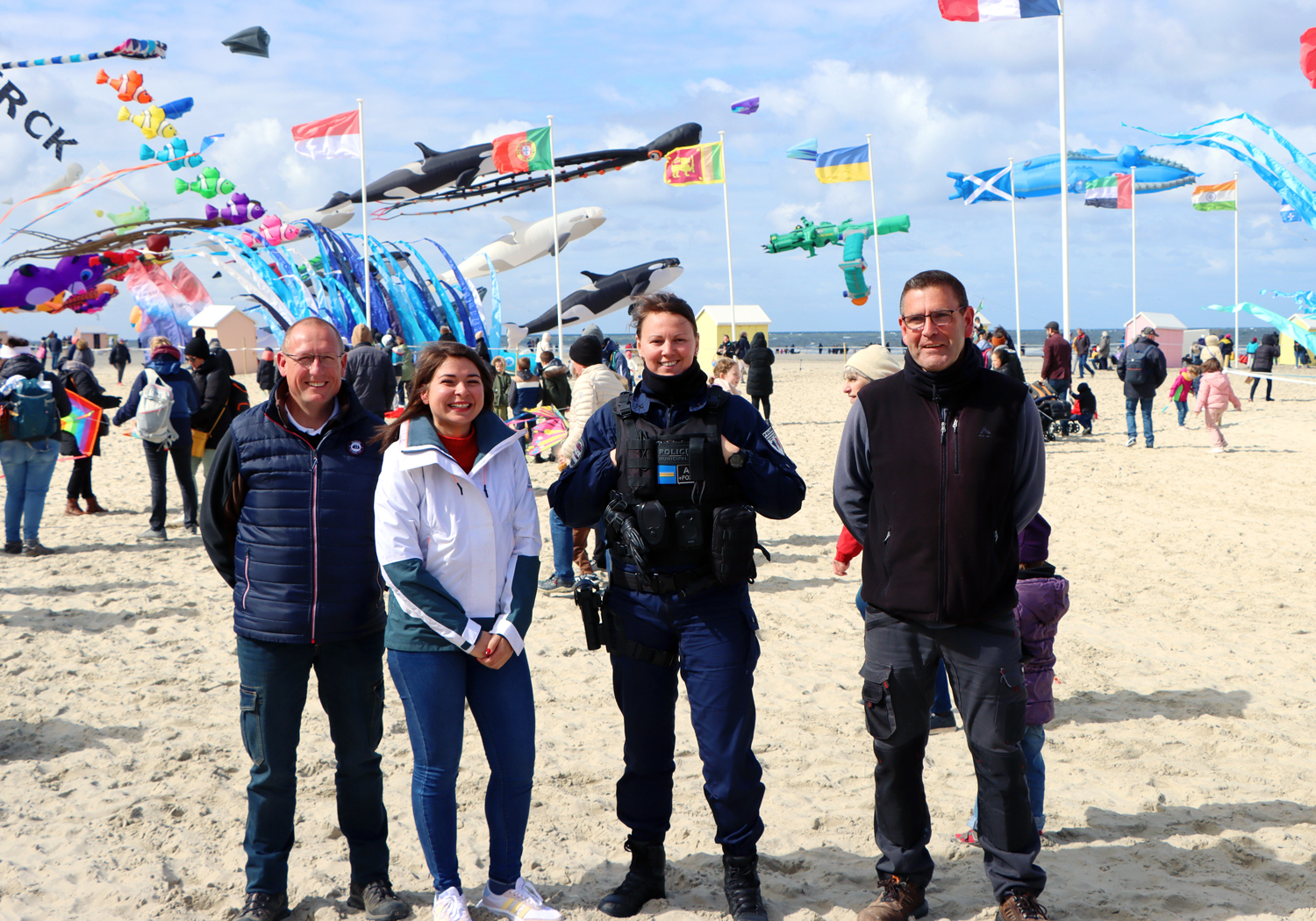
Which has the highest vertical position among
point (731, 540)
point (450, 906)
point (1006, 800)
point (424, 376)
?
point (424, 376)

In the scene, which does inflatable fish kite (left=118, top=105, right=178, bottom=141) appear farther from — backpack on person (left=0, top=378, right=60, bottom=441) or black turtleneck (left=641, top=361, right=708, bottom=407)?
black turtleneck (left=641, top=361, right=708, bottom=407)

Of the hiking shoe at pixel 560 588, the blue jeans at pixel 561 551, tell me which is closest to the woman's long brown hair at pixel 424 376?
the blue jeans at pixel 561 551

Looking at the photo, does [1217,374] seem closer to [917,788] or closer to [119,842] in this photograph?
[917,788]

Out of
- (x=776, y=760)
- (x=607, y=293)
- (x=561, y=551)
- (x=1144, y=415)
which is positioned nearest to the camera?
(x=776, y=760)

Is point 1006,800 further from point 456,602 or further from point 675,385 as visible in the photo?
point 456,602

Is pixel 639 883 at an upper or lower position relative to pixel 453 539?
lower

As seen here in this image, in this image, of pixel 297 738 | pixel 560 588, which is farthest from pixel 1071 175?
pixel 297 738

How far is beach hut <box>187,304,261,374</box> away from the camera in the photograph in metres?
34.8

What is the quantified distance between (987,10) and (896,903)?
15.4 metres

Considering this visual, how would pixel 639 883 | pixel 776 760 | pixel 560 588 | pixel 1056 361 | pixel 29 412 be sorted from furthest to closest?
pixel 1056 361 < pixel 29 412 < pixel 560 588 < pixel 776 760 < pixel 639 883

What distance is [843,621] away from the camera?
20.4 ft

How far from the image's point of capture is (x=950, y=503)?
2715 millimetres

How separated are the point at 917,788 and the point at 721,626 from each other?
789mm

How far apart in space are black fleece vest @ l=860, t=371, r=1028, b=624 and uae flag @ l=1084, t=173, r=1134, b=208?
26491mm
